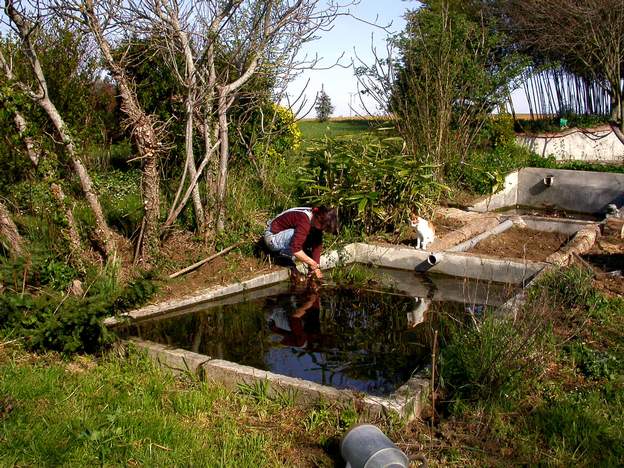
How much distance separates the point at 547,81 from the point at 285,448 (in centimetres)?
2135

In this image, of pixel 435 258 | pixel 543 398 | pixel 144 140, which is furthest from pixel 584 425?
pixel 144 140

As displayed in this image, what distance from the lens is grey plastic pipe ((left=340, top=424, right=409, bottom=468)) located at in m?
3.08

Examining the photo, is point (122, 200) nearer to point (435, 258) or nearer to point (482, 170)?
point (435, 258)

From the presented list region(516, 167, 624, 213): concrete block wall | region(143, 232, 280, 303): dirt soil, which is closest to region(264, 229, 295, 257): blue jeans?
region(143, 232, 280, 303): dirt soil

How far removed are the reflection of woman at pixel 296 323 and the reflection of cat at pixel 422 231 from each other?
184 centimetres

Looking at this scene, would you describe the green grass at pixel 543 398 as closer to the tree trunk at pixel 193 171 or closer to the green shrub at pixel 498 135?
the tree trunk at pixel 193 171

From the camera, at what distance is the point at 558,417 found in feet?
12.5

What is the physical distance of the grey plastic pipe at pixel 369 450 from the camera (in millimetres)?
3076

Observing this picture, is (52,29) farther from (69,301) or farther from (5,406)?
(5,406)

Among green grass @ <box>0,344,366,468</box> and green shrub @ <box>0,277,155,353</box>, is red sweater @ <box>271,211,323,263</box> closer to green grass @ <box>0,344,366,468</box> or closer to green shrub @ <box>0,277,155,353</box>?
green shrub @ <box>0,277,155,353</box>

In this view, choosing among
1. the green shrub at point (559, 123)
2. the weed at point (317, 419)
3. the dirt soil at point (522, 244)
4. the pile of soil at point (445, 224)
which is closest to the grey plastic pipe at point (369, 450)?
the weed at point (317, 419)

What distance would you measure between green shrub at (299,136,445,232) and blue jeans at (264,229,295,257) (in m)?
1.23

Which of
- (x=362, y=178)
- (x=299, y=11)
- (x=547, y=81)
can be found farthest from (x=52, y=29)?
(x=547, y=81)

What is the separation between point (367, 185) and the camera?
27.0 ft
